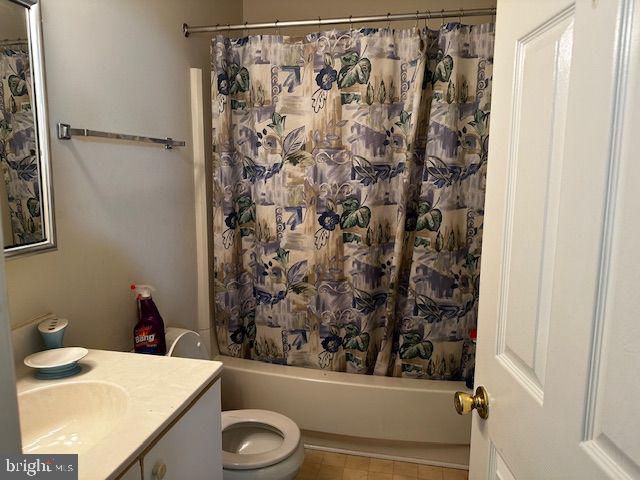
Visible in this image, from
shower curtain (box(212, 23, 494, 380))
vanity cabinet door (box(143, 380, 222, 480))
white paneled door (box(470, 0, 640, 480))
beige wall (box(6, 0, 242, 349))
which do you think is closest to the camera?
white paneled door (box(470, 0, 640, 480))

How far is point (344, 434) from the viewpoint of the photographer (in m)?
2.11

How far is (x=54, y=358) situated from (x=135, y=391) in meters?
0.27

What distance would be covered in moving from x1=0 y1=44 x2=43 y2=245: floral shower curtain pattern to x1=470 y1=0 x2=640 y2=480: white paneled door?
115 centimetres

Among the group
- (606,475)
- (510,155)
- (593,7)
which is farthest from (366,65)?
(606,475)

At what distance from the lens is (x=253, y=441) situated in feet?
5.98

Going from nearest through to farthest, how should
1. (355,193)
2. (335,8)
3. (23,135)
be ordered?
1. (23,135)
2. (355,193)
3. (335,8)

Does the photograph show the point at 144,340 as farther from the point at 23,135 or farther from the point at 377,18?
the point at 377,18

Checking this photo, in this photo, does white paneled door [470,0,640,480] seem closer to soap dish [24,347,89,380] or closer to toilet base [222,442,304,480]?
toilet base [222,442,304,480]

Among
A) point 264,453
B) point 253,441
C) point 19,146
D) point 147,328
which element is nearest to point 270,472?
point 264,453

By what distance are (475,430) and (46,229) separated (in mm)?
1220

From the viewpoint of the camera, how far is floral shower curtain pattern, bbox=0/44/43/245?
43.1 inches

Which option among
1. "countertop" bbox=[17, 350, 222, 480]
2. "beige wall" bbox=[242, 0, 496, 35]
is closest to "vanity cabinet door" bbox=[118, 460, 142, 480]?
"countertop" bbox=[17, 350, 222, 480]

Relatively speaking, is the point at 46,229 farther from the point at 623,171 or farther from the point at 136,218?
the point at 623,171

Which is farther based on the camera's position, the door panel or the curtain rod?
the curtain rod
